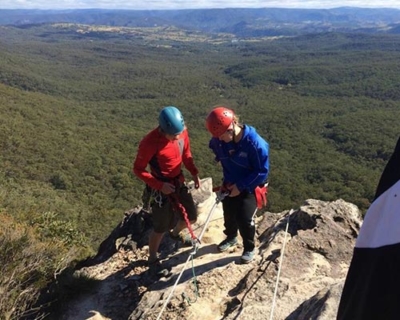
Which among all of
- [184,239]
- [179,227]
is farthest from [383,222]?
[184,239]

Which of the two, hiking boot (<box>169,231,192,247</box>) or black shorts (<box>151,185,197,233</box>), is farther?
hiking boot (<box>169,231,192,247</box>)

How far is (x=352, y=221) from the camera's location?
5.45 meters

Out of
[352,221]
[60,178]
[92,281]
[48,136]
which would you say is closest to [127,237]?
[92,281]

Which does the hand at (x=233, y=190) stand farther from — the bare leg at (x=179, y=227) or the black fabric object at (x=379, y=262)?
Answer: the black fabric object at (x=379, y=262)

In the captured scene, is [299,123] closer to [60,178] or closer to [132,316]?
[60,178]

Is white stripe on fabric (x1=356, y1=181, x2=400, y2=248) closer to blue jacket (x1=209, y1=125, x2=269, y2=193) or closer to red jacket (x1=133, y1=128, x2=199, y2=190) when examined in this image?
blue jacket (x1=209, y1=125, x2=269, y2=193)

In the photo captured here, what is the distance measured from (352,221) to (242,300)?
215 centimetres

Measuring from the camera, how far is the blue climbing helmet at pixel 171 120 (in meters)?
3.89

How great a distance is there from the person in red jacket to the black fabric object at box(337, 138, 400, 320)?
2.88 metres

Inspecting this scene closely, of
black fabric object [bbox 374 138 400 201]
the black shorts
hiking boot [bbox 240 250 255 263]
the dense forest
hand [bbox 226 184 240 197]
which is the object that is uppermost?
black fabric object [bbox 374 138 400 201]

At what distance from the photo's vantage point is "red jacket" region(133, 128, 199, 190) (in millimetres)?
4121

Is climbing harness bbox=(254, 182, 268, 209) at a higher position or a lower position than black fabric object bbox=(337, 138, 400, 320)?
lower

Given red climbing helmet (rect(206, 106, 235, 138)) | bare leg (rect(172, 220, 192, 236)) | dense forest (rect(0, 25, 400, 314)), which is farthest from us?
dense forest (rect(0, 25, 400, 314))

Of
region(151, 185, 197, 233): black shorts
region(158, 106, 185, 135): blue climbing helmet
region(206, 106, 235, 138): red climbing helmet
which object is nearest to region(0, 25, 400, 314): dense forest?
region(206, 106, 235, 138): red climbing helmet
